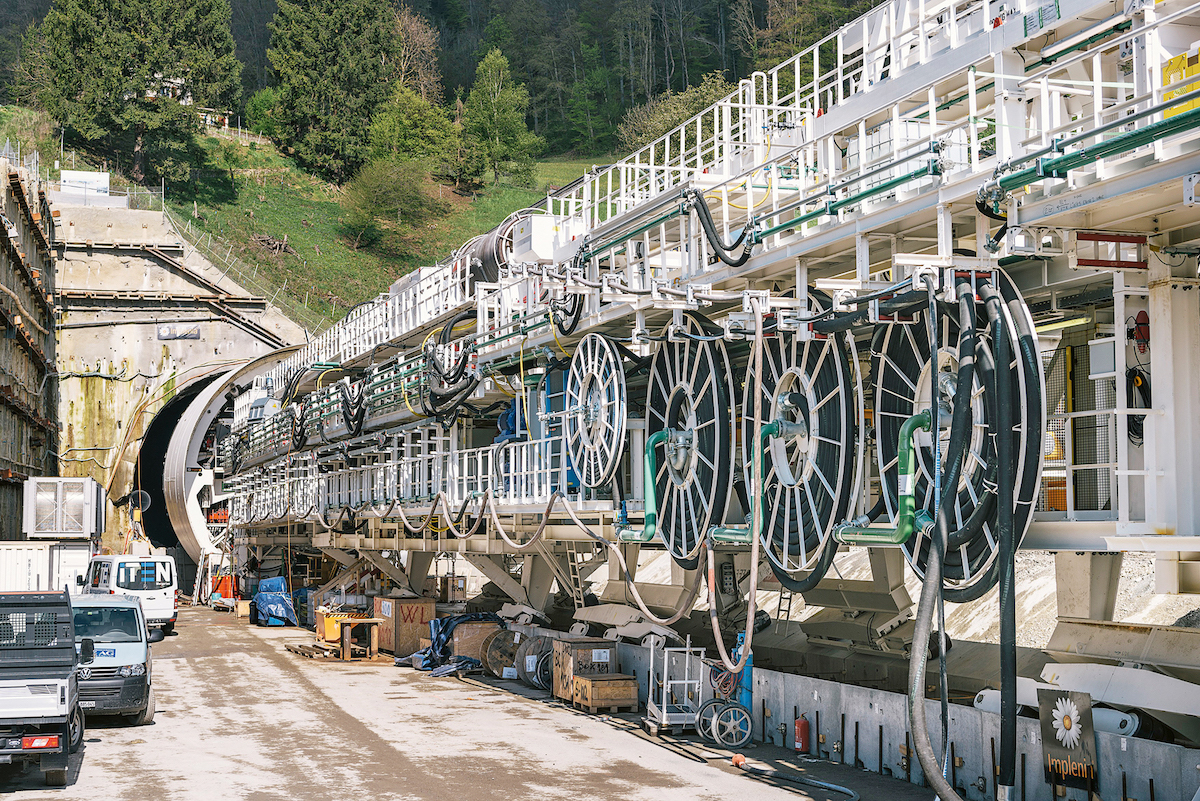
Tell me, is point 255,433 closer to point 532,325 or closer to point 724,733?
point 532,325

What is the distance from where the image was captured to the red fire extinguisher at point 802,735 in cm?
1373

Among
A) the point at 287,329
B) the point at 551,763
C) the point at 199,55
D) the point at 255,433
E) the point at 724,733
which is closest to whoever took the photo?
the point at 551,763

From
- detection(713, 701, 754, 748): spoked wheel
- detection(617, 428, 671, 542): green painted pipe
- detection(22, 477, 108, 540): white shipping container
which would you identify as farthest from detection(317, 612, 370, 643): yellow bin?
detection(713, 701, 754, 748): spoked wheel

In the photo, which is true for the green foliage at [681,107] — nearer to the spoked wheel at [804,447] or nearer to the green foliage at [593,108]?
the green foliage at [593,108]

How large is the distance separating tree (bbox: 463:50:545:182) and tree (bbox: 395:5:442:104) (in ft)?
17.7

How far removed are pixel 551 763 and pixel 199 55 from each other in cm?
7486

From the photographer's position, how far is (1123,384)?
9938 mm

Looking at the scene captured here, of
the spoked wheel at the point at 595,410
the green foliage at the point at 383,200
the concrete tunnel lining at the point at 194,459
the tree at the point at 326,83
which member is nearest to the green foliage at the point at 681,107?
the green foliage at the point at 383,200

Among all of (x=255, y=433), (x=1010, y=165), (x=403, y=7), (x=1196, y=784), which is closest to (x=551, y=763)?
(x=1196, y=784)

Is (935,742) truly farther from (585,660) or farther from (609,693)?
(585,660)

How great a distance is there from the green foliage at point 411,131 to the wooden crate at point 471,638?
6874 centimetres

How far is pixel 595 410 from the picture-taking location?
17141 mm

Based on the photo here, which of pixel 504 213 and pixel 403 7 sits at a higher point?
pixel 403 7

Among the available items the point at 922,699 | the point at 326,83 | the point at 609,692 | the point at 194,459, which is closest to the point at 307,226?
the point at 326,83
